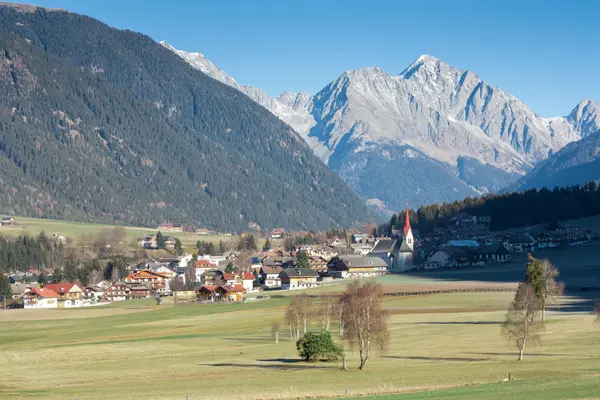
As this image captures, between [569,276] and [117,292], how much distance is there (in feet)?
254

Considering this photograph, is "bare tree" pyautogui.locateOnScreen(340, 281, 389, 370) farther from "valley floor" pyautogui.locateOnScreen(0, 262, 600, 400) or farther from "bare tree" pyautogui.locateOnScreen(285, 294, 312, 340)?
"bare tree" pyautogui.locateOnScreen(285, 294, 312, 340)

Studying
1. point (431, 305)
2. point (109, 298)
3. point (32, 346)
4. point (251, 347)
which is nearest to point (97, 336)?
point (32, 346)

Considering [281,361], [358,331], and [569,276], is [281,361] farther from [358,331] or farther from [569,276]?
[569,276]

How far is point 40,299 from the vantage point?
177m

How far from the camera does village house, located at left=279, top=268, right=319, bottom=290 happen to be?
194m

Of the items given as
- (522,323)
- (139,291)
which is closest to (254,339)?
(522,323)

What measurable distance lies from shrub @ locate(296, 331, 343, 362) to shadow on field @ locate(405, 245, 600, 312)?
132ft

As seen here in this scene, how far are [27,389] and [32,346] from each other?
36.5 meters

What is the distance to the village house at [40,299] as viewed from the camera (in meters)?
175

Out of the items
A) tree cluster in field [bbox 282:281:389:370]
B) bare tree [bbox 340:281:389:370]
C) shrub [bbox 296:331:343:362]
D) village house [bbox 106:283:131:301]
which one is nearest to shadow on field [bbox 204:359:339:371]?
shrub [bbox 296:331:343:362]

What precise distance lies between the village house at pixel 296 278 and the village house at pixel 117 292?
27540mm

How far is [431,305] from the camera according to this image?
416ft

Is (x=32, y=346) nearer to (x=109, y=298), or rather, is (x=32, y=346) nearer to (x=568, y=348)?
(x=568, y=348)

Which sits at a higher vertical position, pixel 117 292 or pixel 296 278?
pixel 296 278
